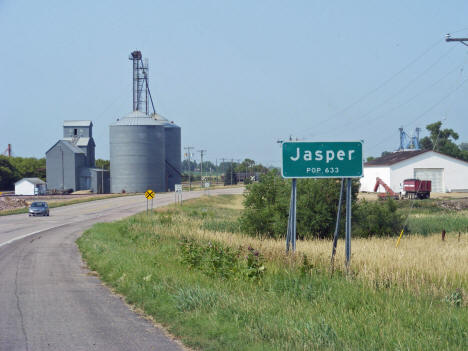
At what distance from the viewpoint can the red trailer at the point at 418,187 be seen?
62.8 metres

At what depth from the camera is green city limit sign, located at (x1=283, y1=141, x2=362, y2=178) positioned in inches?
495

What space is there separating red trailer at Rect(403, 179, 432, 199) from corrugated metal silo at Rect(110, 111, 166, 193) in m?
44.5

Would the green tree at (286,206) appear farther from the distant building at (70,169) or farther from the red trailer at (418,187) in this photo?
the distant building at (70,169)

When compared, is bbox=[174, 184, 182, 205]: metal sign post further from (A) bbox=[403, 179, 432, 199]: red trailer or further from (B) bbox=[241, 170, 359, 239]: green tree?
(A) bbox=[403, 179, 432, 199]: red trailer

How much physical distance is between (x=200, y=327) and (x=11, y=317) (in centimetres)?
364

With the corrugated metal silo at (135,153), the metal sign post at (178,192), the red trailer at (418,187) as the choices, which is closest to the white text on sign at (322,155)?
the metal sign post at (178,192)

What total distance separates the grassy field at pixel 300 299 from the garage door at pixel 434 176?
63647 millimetres

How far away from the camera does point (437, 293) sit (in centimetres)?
945

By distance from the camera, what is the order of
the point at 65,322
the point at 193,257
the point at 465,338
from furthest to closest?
the point at 193,257
the point at 65,322
the point at 465,338

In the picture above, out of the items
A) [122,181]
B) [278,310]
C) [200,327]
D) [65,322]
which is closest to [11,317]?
[65,322]

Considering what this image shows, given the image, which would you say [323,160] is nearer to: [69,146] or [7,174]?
[69,146]

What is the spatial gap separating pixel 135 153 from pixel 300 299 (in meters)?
85.0

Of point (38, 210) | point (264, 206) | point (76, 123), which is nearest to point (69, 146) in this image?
point (76, 123)

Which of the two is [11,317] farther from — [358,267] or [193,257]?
[358,267]
